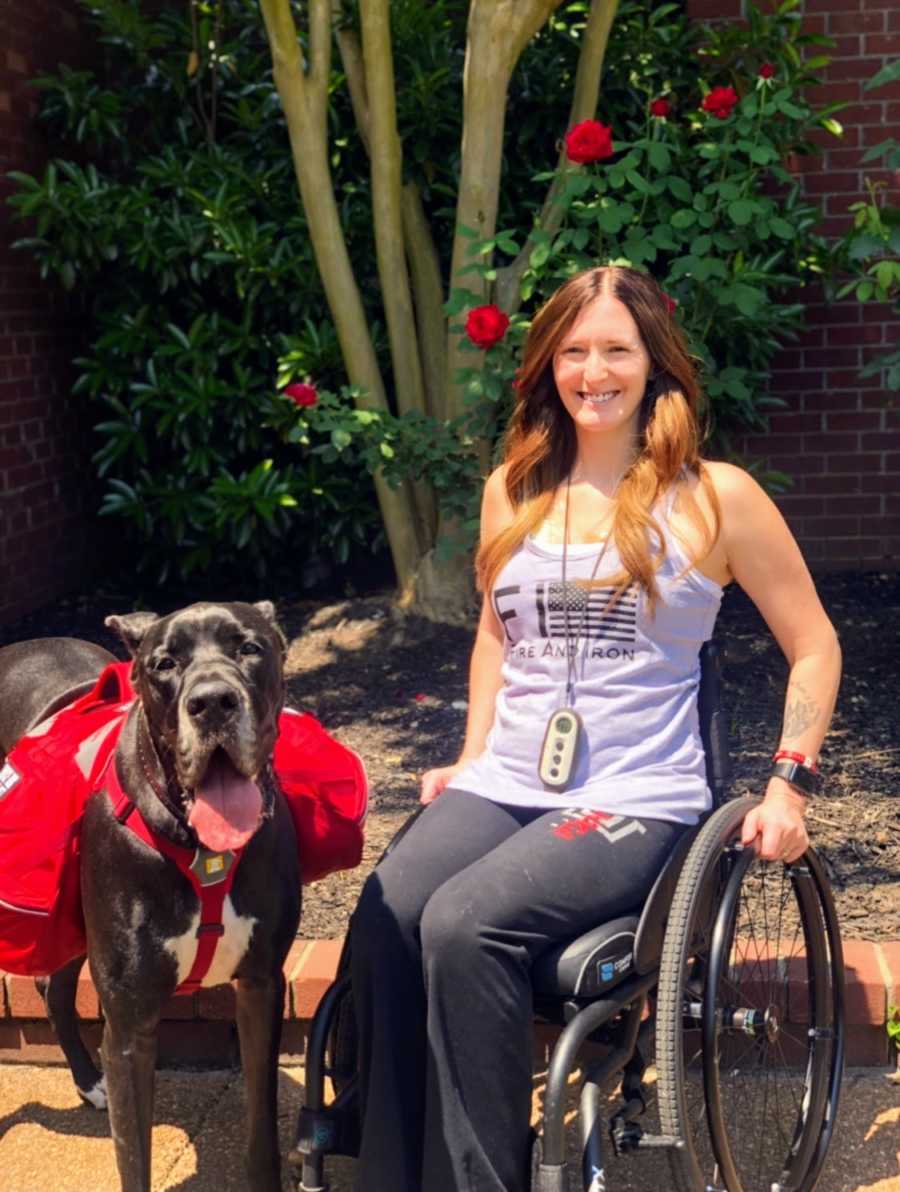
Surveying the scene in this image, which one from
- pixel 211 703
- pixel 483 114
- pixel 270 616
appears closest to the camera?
pixel 211 703

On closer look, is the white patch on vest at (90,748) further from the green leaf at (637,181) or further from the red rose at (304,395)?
the green leaf at (637,181)

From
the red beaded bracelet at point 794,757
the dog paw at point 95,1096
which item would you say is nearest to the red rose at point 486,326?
the red beaded bracelet at point 794,757

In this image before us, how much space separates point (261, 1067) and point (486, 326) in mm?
2763

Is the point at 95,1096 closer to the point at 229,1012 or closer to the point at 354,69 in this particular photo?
the point at 229,1012

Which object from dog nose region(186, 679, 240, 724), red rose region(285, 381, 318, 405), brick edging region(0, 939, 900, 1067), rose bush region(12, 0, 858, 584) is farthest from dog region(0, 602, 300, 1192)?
rose bush region(12, 0, 858, 584)

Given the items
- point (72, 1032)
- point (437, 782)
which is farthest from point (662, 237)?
point (72, 1032)

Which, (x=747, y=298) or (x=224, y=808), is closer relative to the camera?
(x=224, y=808)

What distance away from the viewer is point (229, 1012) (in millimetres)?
3508

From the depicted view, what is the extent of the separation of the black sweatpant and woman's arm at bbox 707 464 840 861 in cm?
33

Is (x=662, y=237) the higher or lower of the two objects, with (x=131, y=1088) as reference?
higher

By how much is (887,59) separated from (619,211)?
7.32ft

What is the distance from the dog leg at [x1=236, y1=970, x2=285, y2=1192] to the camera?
282 cm

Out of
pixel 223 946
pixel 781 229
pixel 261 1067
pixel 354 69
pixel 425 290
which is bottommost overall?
pixel 261 1067

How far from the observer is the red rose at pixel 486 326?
4.93 meters
